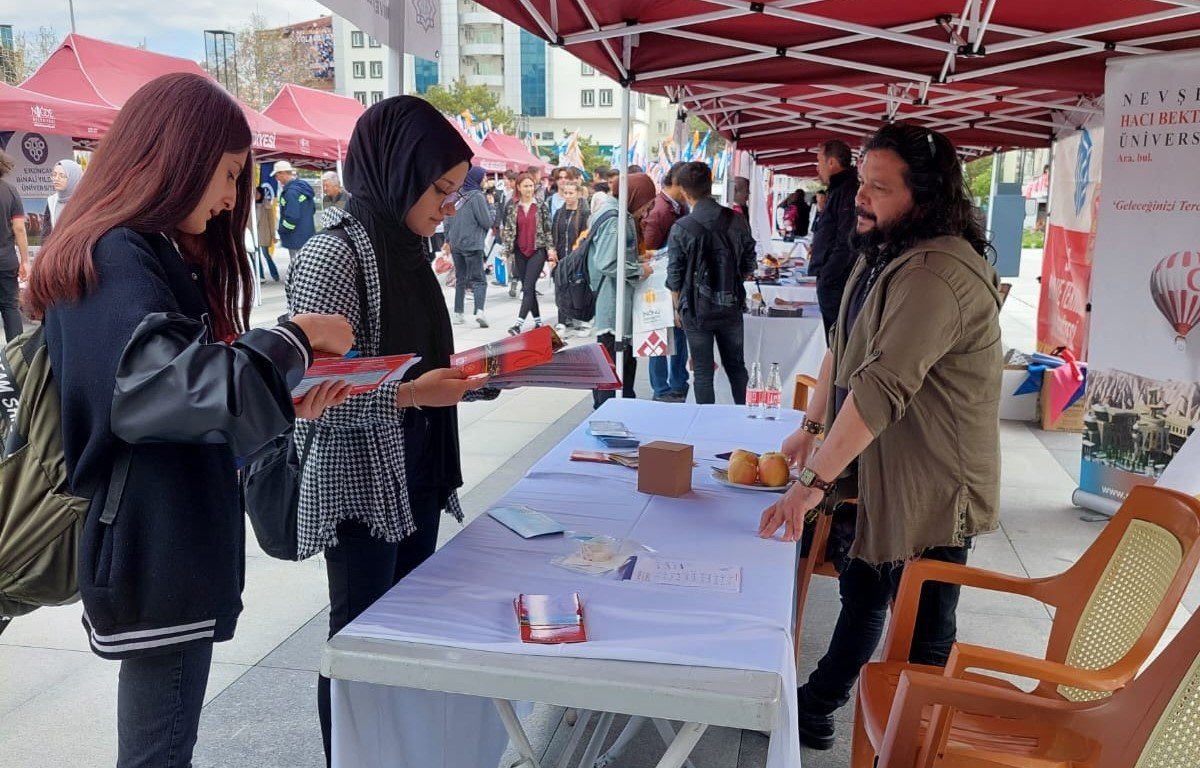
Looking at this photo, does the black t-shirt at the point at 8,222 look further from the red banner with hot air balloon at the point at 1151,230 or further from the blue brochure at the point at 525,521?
the red banner with hot air balloon at the point at 1151,230

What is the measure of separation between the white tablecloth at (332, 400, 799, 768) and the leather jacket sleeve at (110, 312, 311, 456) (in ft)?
1.52

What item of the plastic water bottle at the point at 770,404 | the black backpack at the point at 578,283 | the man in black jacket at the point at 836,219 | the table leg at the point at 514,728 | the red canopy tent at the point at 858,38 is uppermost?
the red canopy tent at the point at 858,38

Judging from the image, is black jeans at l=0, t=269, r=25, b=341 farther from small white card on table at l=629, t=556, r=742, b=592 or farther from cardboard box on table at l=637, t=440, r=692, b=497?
small white card on table at l=629, t=556, r=742, b=592

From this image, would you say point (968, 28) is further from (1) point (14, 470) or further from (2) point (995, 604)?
(1) point (14, 470)

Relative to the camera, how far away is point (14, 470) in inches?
58.5

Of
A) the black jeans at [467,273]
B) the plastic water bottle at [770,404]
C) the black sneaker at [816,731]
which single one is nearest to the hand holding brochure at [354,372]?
the black sneaker at [816,731]

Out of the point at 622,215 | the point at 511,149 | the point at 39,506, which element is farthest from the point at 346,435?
the point at 511,149

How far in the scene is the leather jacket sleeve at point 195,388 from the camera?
4.12 feet

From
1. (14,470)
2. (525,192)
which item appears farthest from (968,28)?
(525,192)

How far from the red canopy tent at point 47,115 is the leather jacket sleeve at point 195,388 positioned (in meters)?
9.43

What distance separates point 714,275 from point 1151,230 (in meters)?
2.55

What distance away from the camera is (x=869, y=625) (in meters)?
2.46

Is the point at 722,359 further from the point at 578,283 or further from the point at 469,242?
the point at 469,242

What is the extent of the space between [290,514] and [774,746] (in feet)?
3.59
